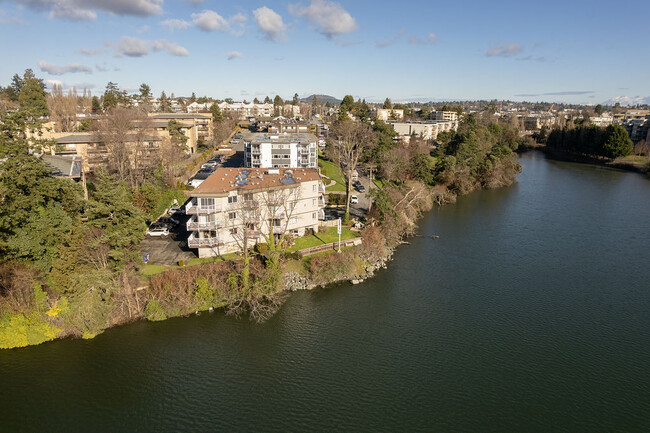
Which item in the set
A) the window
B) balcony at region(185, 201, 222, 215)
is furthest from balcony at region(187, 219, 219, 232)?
the window

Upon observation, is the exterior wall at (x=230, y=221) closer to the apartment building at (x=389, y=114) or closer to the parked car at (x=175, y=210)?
the parked car at (x=175, y=210)

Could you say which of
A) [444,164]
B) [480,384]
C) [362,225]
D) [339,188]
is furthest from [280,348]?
[444,164]

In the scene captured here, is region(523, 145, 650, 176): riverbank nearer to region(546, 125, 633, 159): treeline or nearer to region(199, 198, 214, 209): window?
region(546, 125, 633, 159): treeline

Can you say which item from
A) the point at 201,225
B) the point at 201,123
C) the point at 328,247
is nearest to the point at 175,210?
the point at 201,225

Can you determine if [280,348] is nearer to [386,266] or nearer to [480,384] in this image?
[480,384]

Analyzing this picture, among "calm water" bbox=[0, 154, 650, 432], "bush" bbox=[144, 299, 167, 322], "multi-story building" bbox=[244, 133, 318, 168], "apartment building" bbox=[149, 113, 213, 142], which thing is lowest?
"calm water" bbox=[0, 154, 650, 432]

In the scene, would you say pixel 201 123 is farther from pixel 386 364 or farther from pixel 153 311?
pixel 386 364
